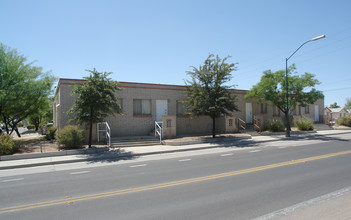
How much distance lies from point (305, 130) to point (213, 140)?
45.9 ft

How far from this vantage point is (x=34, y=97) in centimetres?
1655

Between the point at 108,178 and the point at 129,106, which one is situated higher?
the point at 129,106

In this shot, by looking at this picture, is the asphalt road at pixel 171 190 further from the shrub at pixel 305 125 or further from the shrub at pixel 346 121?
the shrub at pixel 346 121

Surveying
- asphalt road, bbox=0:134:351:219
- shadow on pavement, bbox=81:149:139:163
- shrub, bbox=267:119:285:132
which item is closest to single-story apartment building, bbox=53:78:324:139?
shadow on pavement, bbox=81:149:139:163

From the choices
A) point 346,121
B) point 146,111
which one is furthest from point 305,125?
point 146,111

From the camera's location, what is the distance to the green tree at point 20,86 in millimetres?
14273

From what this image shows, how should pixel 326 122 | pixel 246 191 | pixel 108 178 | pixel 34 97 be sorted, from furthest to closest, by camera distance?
pixel 326 122
pixel 34 97
pixel 108 178
pixel 246 191

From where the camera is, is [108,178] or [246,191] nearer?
[246,191]

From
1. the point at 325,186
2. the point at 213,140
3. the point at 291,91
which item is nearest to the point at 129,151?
the point at 213,140

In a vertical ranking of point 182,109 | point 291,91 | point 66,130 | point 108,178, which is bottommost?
point 108,178

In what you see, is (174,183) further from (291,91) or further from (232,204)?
(291,91)

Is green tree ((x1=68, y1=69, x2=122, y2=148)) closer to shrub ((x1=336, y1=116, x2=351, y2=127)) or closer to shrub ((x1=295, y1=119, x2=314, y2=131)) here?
shrub ((x1=295, y1=119, x2=314, y2=131))

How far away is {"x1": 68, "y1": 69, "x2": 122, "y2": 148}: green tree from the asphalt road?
175 inches

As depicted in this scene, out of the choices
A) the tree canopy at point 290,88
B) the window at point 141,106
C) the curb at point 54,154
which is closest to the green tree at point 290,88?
the tree canopy at point 290,88
